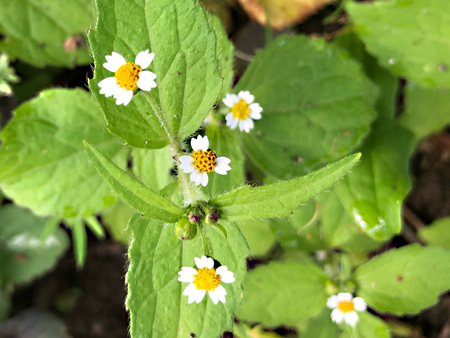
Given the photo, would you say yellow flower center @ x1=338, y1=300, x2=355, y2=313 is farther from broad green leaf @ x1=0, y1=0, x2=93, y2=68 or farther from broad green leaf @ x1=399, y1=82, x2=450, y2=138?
broad green leaf @ x1=0, y1=0, x2=93, y2=68

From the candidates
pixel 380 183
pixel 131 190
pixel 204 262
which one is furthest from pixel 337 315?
pixel 131 190

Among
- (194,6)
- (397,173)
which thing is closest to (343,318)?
(397,173)

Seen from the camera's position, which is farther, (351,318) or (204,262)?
(351,318)

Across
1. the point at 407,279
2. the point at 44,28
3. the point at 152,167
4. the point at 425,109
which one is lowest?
the point at 407,279

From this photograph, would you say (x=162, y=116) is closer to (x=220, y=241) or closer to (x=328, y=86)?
(x=220, y=241)

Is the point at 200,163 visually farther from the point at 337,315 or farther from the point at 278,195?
the point at 337,315

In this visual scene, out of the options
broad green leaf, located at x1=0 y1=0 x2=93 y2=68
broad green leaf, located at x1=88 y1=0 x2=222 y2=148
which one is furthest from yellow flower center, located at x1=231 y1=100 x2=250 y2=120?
broad green leaf, located at x1=0 y1=0 x2=93 y2=68

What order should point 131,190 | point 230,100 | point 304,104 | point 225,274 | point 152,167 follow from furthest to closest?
point 304,104 < point 152,167 < point 230,100 < point 225,274 < point 131,190
